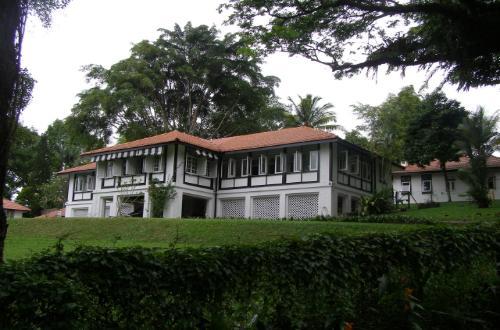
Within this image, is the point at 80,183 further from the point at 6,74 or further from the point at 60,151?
the point at 6,74

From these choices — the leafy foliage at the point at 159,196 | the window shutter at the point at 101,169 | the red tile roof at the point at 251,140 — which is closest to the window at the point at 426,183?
the red tile roof at the point at 251,140

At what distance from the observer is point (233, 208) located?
30906 mm

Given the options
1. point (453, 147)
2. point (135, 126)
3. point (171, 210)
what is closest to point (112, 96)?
point (135, 126)

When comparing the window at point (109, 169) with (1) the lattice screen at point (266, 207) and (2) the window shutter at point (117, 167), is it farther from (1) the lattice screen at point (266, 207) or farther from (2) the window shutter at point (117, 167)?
(1) the lattice screen at point (266, 207)

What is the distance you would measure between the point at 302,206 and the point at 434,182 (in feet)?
47.3

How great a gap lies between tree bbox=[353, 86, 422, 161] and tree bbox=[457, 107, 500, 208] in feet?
13.7

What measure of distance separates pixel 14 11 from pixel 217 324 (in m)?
4.46

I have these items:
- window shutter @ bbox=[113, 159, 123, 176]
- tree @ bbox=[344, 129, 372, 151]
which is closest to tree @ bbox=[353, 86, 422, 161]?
tree @ bbox=[344, 129, 372, 151]

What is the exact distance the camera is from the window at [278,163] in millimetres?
29172

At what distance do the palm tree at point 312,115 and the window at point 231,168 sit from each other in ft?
52.6

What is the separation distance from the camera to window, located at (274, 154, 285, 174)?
29.2 metres

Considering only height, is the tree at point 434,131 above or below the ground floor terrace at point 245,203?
above

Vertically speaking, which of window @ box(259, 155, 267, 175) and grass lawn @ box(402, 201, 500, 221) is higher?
window @ box(259, 155, 267, 175)

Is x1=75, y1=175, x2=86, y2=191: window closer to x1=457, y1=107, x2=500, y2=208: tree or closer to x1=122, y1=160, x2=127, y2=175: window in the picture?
x1=122, y1=160, x2=127, y2=175: window
